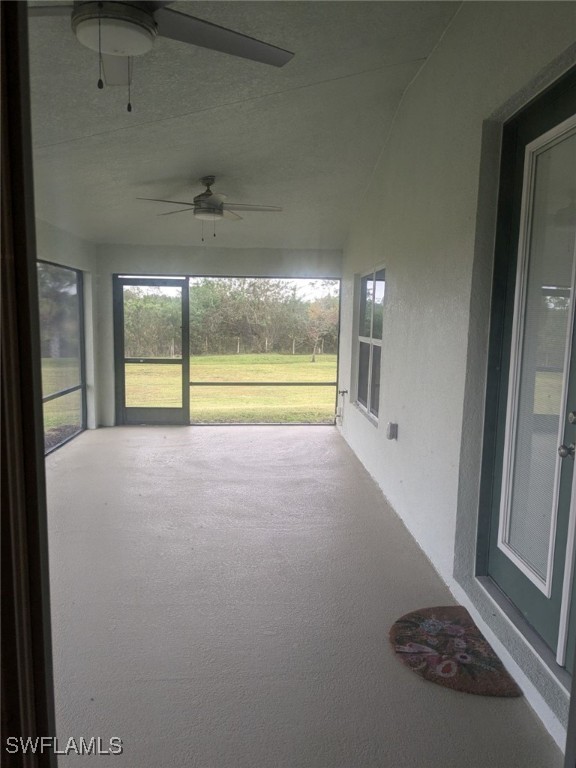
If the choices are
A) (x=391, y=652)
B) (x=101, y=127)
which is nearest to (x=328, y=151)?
(x=101, y=127)

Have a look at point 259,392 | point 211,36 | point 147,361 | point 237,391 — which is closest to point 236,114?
point 211,36

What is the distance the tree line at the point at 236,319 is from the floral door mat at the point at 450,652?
5056mm

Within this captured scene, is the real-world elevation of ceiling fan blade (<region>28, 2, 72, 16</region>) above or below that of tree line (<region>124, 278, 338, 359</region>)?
above

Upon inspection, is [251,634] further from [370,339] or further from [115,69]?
[370,339]

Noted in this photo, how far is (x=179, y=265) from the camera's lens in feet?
22.2

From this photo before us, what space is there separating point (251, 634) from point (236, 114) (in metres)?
3.32

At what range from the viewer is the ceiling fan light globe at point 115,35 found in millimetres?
1991

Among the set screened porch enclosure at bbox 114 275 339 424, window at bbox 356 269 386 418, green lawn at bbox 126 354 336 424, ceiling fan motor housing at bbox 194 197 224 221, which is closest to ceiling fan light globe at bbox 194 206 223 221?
ceiling fan motor housing at bbox 194 197 224 221

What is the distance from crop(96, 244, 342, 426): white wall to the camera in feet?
21.9

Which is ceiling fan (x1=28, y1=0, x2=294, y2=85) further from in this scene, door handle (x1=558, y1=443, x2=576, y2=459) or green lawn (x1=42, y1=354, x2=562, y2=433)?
green lawn (x1=42, y1=354, x2=562, y2=433)

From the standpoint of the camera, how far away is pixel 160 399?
7.05 metres

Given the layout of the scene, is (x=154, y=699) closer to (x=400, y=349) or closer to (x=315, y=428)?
(x=400, y=349)

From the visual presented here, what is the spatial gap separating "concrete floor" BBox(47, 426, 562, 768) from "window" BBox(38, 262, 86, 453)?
1490mm

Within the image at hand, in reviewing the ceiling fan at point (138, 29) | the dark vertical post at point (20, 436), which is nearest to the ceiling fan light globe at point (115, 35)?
the ceiling fan at point (138, 29)
